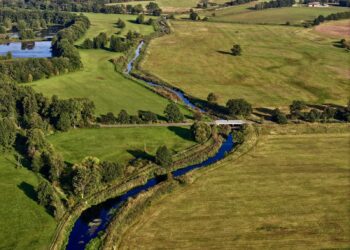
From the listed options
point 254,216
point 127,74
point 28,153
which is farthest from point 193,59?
point 254,216

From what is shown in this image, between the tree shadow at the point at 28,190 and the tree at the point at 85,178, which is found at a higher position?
the tree at the point at 85,178

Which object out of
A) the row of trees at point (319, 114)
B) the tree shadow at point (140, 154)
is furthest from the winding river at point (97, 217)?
the row of trees at point (319, 114)

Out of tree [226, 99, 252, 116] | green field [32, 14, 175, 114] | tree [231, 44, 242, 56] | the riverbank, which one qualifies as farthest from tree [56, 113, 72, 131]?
tree [231, 44, 242, 56]

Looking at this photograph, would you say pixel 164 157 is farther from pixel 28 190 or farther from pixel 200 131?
pixel 28 190

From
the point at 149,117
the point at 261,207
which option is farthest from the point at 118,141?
the point at 261,207

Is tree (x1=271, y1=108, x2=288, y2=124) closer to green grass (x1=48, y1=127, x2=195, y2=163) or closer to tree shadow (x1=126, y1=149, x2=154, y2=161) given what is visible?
green grass (x1=48, y1=127, x2=195, y2=163)

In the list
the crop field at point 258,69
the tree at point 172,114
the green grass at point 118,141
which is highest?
the crop field at point 258,69

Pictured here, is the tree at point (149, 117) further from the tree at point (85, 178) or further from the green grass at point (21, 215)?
the green grass at point (21, 215)
